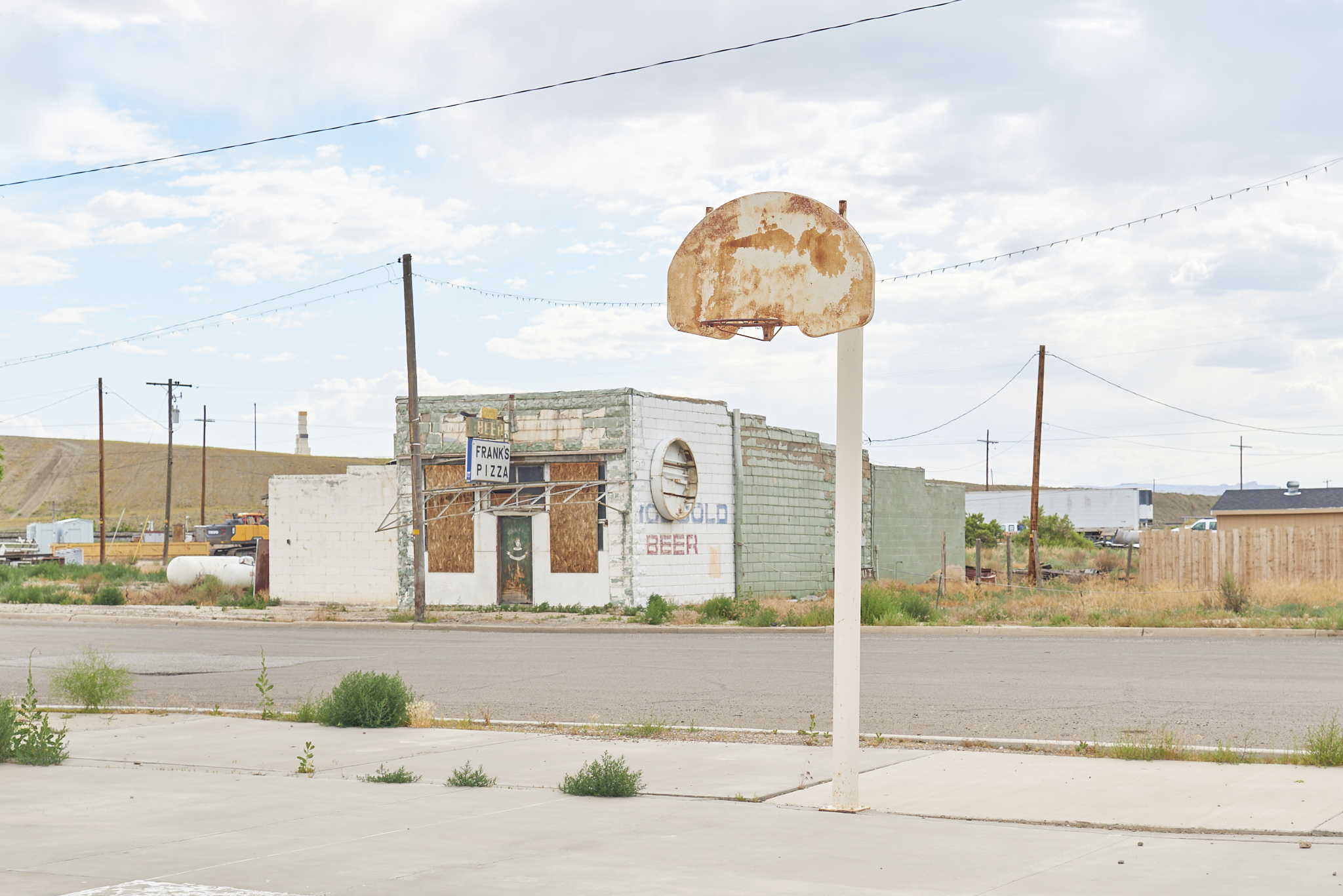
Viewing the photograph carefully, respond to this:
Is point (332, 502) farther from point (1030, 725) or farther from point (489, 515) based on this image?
point (1030, 725)

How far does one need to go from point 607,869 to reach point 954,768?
3.86 meters

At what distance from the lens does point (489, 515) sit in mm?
30688

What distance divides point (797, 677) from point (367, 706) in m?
5.87

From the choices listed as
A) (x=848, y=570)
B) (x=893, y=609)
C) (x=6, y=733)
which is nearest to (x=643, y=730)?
(x=848, y=570)

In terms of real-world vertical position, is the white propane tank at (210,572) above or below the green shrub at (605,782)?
below

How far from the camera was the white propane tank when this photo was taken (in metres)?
37.0

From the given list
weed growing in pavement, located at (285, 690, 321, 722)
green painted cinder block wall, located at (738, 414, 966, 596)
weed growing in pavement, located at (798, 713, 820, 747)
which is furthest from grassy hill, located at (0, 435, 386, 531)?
weed growing in pavement, located at (798, 713, 820, 747)

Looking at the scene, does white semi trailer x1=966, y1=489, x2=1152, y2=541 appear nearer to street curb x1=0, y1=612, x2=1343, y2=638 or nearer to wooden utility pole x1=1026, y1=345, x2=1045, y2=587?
wooden utility pole x1=1026, y1=345, x2=1045, y2=587

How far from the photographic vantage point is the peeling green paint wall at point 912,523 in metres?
38.4

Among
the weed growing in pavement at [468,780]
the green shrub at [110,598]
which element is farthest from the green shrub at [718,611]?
the green shrub at [110,598]

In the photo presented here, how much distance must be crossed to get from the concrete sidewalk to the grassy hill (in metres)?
126

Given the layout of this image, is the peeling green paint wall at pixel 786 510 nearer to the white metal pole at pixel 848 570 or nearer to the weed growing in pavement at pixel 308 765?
the weed growing in pavement at pixel 308 765

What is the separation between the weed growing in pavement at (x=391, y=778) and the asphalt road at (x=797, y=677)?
11.1ft

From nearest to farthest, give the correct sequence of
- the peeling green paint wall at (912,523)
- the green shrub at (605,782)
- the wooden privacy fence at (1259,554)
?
the green shrub at (605,782), the wooden privacy fence at (1259,554), the peeling green paint wall at (912,523)
